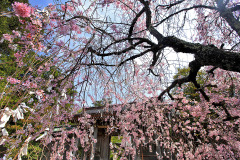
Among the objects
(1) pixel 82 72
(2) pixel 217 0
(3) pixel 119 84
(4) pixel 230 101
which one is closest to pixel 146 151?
(4) pixel 230 101

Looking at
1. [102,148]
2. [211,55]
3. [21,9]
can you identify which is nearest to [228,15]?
[211,55]

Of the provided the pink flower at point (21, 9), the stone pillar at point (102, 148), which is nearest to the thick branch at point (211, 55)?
the pink flower at point (21, 9)

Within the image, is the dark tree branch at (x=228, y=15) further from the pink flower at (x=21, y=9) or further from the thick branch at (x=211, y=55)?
the pink flower at (x=21, y=9)

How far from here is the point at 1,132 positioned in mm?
755

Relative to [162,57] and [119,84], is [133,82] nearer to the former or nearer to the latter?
[119,84]

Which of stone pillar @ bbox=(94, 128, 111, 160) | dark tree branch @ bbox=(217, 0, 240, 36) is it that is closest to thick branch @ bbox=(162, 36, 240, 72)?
dark tree branch @ bbox=(217, 0, 240, 36)

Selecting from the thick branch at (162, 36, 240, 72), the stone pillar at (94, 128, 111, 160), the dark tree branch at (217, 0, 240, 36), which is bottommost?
the stone pillar at (94, 128, 111, 160)

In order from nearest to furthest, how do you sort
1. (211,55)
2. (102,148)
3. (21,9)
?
(21,9) < (211,55) < (102,148)

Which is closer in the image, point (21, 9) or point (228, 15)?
point (21, 9)

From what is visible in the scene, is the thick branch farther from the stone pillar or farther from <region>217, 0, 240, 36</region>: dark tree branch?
the stone pillar

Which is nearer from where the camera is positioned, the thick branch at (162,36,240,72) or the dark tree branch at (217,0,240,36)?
the thick branch at (162,36,240,72)

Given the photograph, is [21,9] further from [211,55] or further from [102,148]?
[102,148]

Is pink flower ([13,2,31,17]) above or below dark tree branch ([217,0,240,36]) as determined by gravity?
below

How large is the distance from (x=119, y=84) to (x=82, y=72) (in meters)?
0.80
